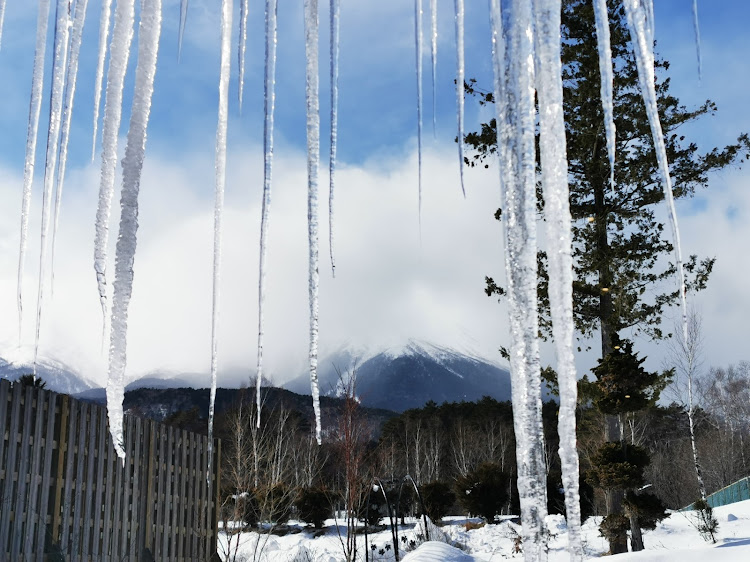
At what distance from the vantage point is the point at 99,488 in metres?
5.52

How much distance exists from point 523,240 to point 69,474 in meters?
5.25

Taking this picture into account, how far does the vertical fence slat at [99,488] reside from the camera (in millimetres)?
5367

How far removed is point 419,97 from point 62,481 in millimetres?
5037

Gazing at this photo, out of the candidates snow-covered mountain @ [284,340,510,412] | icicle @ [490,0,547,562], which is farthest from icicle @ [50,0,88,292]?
snow-covered mountain @ [284,340,510,412]

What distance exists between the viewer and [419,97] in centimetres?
148

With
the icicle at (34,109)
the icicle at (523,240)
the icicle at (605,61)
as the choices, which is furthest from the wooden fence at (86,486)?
the icicle at (605,61)

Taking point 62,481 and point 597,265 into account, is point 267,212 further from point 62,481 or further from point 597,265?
point 597,265

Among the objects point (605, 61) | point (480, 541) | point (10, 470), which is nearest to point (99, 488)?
point (10, 470)

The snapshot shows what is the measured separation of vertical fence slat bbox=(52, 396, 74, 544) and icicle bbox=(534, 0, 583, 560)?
5.07 meters

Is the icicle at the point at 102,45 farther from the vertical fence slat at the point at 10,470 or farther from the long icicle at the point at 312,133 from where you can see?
the vertical fence slat at the point at 10,470

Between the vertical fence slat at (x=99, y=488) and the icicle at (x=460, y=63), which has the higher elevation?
the icicle at (x=460, y=63)

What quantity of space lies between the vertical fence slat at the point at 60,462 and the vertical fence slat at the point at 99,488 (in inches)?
15.2

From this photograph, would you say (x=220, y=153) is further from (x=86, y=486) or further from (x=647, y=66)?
(x=86, y=486)

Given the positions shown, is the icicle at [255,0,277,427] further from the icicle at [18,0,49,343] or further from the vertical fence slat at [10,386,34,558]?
the vertical fence slat at [10,386,34,558]
